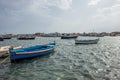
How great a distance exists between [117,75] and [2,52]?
68.3 ft

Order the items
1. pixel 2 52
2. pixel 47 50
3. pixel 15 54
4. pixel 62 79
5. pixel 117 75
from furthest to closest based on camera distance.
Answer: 1. pixel 47 50
2. pixel 2 52
3. pixel 15 54
4. pixel 117 75
5. pixel 62 79

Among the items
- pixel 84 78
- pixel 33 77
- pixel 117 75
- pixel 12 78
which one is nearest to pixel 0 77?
pixel 12 78

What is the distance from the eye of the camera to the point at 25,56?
858 inches

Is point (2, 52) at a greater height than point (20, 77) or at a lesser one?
greater

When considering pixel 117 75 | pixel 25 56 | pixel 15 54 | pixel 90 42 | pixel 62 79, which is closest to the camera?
pixel 62 79

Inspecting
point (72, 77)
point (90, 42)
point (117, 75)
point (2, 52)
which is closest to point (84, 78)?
point (72, 77)

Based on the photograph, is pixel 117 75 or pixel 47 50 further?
pixel 47 50

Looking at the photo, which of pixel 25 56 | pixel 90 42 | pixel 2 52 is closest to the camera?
pixel 25 56

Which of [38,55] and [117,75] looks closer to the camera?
[117,75]

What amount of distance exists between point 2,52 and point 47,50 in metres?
9.09

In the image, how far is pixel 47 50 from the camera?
2723cm

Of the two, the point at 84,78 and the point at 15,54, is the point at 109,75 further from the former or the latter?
the point at 15,54

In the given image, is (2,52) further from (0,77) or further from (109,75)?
(109,75)

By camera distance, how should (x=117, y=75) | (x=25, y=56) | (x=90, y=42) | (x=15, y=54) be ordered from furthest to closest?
(x=90, y=42)
(x=25, y=56)
(x=15, y=54)
(x=117, y=75)
